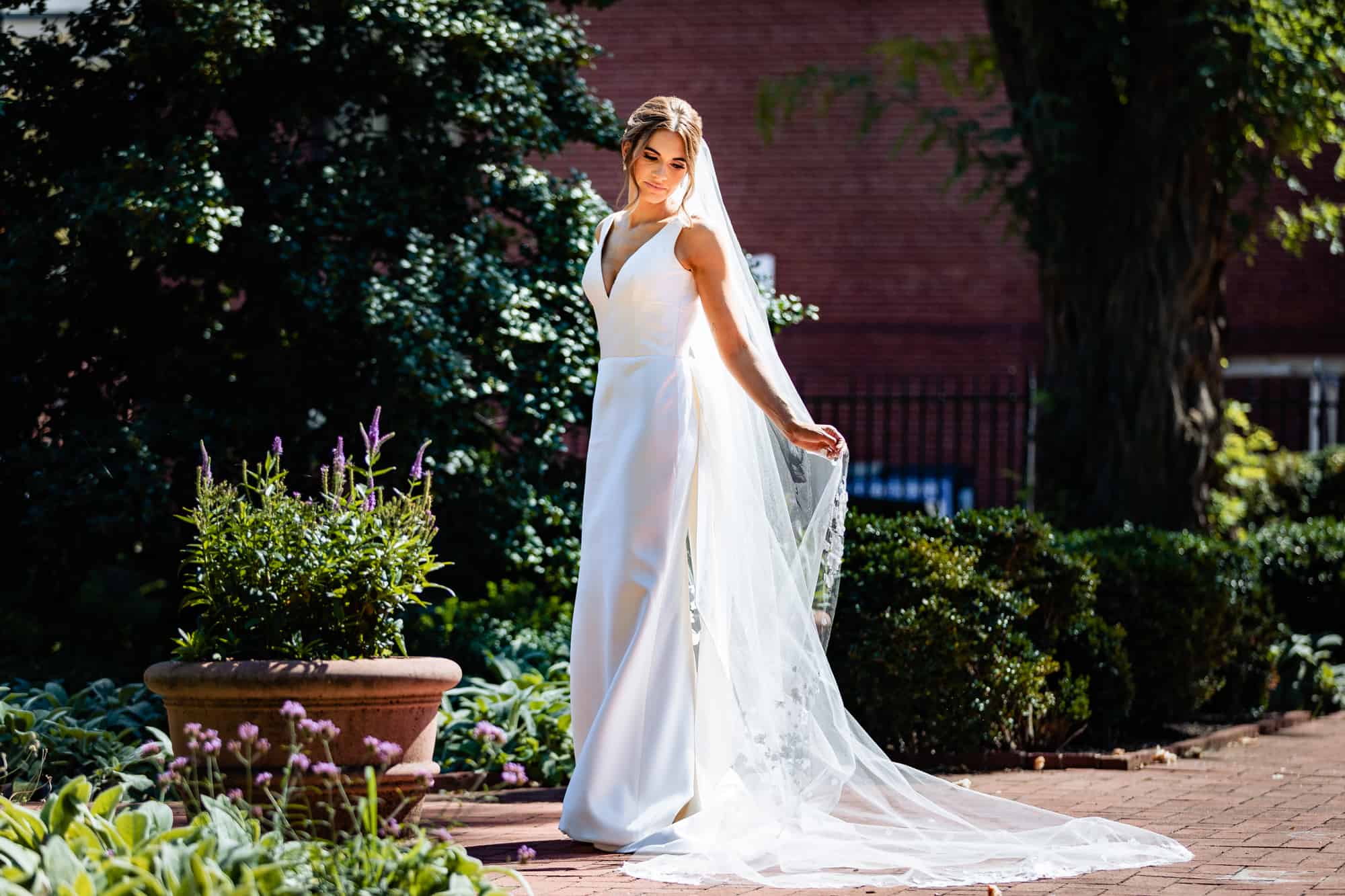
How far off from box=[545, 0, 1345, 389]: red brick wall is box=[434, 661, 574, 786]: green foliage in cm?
1311

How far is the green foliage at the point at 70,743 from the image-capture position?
529 cm

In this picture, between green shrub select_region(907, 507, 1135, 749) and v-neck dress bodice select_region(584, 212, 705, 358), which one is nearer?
v-neck dress bodice select_region(584, 212, 705, 358)

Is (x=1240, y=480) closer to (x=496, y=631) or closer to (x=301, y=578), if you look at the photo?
(x=496, y=631)

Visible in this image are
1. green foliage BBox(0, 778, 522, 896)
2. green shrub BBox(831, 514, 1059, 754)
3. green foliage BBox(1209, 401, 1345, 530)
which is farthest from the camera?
green foliage BBox(1209, 401, 1345, 530)

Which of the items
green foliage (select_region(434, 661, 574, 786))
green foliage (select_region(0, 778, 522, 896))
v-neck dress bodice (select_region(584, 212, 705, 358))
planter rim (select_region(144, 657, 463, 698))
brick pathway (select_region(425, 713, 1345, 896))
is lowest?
brick pathway (select_region(425, 713, 1345, 896))

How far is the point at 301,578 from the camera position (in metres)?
4.55

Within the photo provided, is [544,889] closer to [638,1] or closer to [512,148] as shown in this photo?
[512,148]

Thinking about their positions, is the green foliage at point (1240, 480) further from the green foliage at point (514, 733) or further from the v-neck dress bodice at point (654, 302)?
the v-neck dress bodice at point (654, 302)

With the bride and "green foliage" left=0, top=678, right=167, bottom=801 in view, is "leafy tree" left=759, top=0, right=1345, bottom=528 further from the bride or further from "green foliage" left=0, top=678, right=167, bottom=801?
"green foliage" left=0, top=678, right=167, bottom=801

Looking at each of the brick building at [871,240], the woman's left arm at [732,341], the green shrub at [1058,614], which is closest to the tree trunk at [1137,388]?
the green shrub at [1058,614]

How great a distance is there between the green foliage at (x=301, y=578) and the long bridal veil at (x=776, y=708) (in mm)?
874

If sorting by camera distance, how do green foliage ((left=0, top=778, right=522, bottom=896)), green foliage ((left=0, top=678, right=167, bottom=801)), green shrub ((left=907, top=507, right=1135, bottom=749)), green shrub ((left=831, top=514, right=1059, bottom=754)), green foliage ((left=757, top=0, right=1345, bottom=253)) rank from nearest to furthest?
green foliage ((left=0, top=778, right=522, bottom=896)), green foliage ((left=0, top=678, right=167, bottom=801)), green shrub ((left=831, top=514, right=1059, bottom=754)), green shrub ((left=907, top=507, right=1135, bottom=749)), green foliage ((left=757, top=0, right=1345, bottom=253))

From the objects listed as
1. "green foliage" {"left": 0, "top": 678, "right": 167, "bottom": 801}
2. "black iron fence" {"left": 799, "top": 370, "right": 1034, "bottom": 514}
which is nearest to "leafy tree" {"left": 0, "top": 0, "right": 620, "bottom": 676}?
"green foliage" {"left": 0, "top": 678, "right": 167, "bottom": 801}

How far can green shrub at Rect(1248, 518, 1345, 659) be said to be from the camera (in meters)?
10.3
